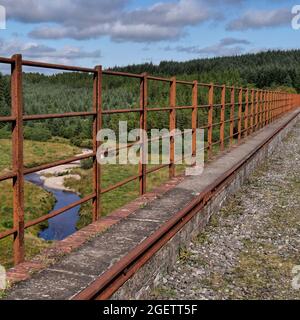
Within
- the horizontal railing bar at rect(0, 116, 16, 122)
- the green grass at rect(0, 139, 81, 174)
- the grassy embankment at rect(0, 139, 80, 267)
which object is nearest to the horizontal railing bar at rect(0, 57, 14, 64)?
the horizontal railing bar at rect(0, 116, 16, 122)

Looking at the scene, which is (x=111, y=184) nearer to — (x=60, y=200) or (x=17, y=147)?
(x=60, y=200)

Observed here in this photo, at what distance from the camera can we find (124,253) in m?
4.06

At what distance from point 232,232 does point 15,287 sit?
3451mm

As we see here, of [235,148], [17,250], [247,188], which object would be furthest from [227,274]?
[235,148]

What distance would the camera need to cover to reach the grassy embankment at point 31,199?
22.7m

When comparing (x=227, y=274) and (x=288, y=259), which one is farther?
(x=288, y=259)

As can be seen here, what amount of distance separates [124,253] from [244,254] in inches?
71.3

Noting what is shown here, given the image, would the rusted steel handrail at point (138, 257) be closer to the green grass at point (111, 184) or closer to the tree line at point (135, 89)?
the green grass at point (111, 184)

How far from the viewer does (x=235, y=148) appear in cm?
1180

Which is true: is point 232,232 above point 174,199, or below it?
below

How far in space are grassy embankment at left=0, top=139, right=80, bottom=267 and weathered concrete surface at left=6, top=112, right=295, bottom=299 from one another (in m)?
7.58
